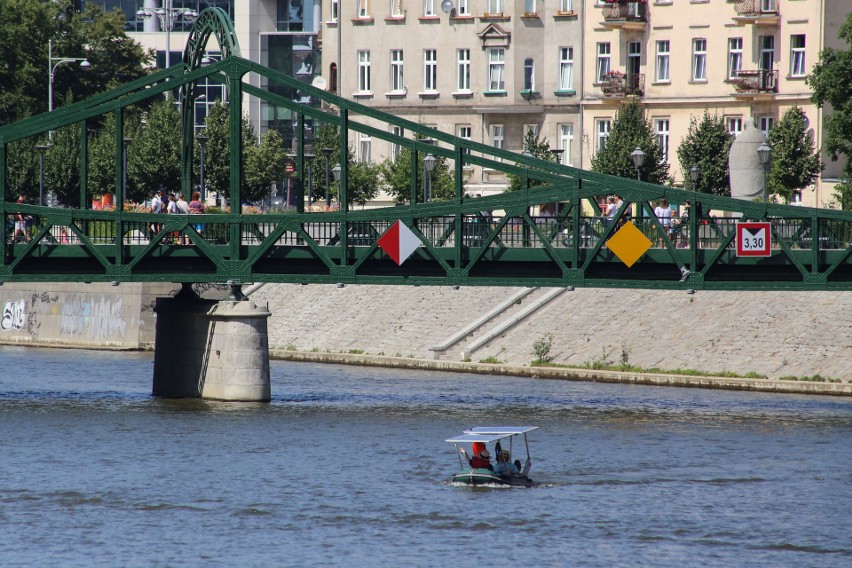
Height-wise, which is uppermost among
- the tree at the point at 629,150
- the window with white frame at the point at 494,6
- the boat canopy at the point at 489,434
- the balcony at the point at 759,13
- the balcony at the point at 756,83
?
the window with white frame at the point at 494,6

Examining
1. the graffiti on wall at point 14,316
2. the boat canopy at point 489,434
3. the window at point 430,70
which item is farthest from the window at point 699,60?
the boat canopy at point 489,434

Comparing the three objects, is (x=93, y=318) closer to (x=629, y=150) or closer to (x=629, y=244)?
(x=629, y=150)

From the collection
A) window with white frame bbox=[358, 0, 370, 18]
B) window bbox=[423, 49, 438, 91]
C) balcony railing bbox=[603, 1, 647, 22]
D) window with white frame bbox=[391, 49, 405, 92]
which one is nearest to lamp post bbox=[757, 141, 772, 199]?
balcony railing bbox=[603, 1, 647, 22]

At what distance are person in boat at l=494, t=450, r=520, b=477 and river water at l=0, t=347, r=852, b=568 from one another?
0.98 meters

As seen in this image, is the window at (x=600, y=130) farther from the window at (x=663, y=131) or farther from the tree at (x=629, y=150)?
the tree at (x=629, y=150)

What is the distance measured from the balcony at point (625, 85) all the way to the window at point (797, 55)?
10.1 metres

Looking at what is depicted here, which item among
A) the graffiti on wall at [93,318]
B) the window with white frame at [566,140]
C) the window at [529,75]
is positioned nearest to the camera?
the graffiti on wall at [93,318]

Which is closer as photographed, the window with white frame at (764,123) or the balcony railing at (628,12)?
the window with white frame at (764,123)

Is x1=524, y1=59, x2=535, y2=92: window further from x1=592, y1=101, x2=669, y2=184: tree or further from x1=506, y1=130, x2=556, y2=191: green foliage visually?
x1=592, y1=101, x2=669, y2=184: tree

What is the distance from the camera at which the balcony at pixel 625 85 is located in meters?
109

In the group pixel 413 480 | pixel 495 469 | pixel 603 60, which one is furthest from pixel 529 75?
pixel 413 480

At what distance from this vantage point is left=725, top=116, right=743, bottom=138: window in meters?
106

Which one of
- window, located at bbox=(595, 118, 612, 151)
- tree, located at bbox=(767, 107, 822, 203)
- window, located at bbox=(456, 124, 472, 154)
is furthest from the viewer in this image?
window, located at bbox=(456, 124, 472, 154)

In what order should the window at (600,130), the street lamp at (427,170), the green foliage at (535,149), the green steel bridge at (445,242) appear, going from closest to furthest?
1. the green steel bridge at (445,242)
2. the street lamp at (427,170)
3. the green foliage at (535,149)
4. the window at (600,130)
